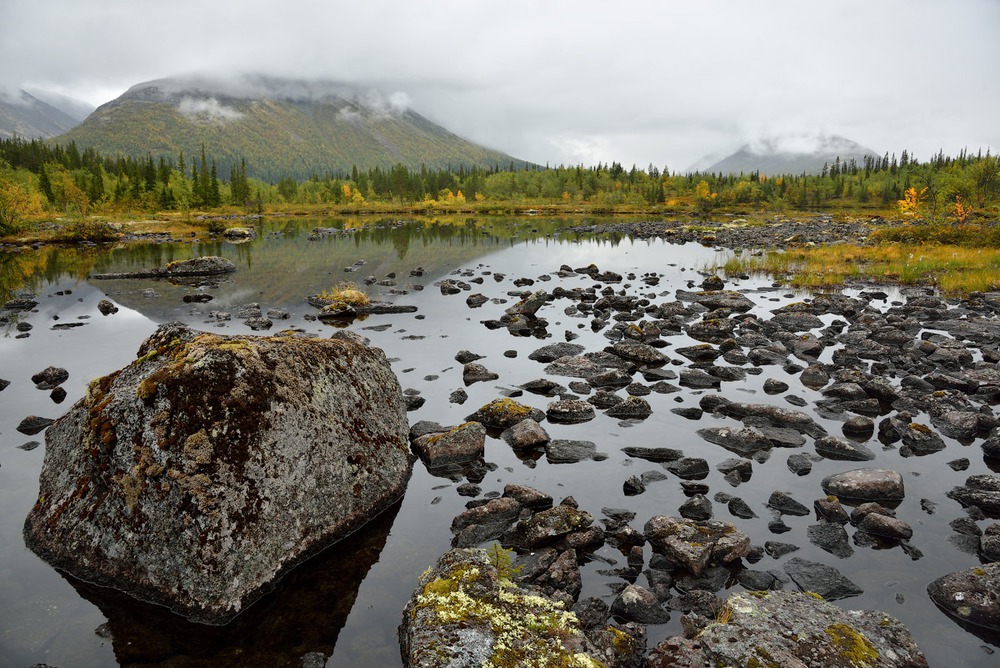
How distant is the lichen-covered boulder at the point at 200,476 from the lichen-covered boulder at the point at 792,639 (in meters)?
5.86

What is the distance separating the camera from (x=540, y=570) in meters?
8.55

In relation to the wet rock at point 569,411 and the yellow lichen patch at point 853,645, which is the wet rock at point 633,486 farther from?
the yellow lichen patch at point 853,645

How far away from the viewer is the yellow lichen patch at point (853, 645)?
600 centimetres

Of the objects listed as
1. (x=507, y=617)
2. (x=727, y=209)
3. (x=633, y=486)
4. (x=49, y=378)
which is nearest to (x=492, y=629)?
(x=507, y=617)

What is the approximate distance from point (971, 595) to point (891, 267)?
40.8 metres

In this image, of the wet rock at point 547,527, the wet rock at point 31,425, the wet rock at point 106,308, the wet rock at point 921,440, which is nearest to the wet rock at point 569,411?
the wet rock at point 547,527

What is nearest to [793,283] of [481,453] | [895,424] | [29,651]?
[895,424]

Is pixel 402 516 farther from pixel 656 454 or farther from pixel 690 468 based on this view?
pixel 690 468

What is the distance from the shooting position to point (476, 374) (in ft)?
60.9

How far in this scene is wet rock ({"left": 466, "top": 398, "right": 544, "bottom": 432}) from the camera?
14.5 meters

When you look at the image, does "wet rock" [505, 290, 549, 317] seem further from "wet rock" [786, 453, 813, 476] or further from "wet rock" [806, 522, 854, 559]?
"wet rock" [806, 522, 854, 559]

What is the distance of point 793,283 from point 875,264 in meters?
12.0

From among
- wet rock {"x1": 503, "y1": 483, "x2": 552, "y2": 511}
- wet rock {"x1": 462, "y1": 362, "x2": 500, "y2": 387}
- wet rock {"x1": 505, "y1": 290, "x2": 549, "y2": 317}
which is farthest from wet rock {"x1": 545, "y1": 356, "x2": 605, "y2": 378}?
wet rock {"x1": 503, "y1": 483, "x2": 552, "y2": 511}

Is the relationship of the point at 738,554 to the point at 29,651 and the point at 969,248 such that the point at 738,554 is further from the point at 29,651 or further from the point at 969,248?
the point at 969,248
